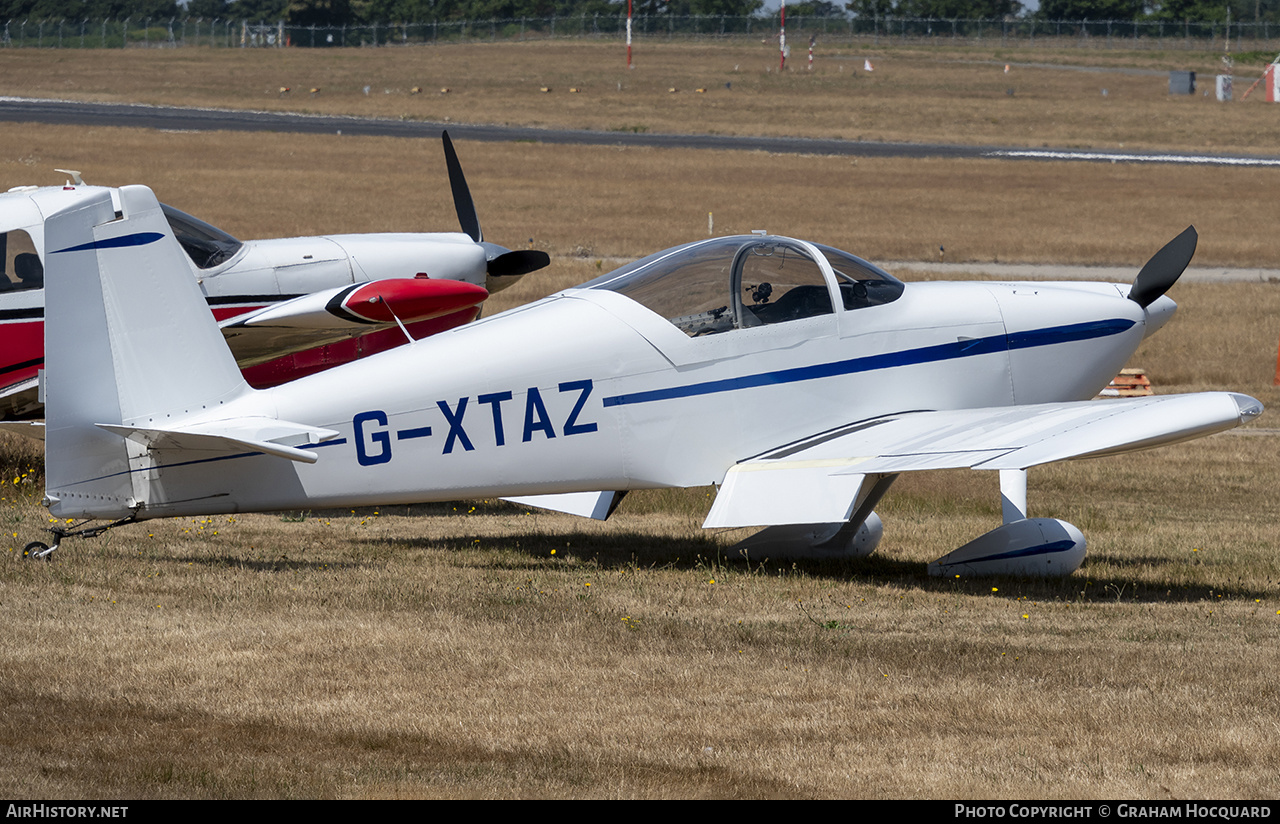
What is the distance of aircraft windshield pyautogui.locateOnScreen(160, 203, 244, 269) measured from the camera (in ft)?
37.4

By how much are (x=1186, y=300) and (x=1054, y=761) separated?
20.4 meters

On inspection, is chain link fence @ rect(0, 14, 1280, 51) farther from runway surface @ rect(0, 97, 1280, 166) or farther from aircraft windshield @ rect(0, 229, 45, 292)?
aircraft windshield @ rect(0, 229, 45, 292)

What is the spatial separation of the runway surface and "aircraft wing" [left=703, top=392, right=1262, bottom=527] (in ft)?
141

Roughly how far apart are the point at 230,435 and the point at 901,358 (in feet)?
14.2

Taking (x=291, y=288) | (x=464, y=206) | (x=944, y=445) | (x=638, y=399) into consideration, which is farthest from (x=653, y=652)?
(x=464, y=206)

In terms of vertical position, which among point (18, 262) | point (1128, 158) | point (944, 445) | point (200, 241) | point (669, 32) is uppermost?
point (669, 32)

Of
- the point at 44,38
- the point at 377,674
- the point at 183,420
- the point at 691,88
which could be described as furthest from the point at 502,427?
the point at 44,38

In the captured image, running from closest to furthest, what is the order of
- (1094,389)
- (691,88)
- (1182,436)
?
(1182,436), (1094,389), (691,88)

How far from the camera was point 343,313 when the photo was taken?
1055 cm

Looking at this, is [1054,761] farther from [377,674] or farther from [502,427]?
[502,427]

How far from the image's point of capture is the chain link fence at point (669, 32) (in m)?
106

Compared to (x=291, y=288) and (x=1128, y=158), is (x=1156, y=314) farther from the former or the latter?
(x=1128, y=158)

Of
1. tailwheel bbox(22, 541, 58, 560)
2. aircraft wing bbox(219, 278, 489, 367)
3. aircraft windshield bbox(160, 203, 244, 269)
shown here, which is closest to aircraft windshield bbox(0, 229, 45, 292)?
aircraft windshield bbox(160, 203, 244, 269)

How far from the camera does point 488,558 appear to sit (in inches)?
371
